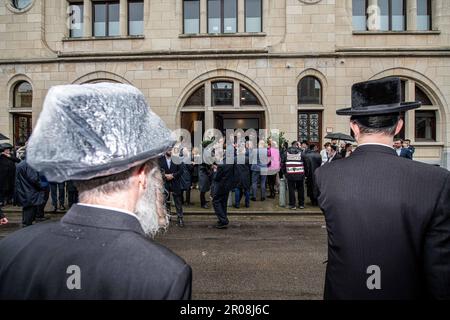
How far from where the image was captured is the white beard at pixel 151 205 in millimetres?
1385

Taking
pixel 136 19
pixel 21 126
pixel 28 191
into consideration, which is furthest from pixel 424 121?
pixel 21 126

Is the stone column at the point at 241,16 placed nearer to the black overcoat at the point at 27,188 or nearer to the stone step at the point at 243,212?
the stone step at the point at 243,212

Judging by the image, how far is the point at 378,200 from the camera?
1893mm

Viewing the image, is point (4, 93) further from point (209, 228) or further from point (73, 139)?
point (73, 139)

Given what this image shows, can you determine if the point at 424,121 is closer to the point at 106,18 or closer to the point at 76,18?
the point at 106,18

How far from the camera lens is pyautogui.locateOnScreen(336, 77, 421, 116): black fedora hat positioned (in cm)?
207

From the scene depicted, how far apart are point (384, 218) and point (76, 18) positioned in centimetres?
1760

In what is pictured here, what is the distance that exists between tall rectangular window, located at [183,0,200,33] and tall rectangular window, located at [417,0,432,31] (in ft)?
34.7

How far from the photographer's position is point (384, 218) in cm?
187

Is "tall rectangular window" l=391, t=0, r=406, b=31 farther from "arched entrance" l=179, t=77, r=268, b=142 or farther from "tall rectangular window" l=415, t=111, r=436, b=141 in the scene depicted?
"arched entrance" l=179, t=77, r=268, b=142

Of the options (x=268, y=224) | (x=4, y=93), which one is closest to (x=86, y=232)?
(x=268, y=224)

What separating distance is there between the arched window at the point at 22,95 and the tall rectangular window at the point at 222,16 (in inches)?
376

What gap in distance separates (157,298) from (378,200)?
148cm

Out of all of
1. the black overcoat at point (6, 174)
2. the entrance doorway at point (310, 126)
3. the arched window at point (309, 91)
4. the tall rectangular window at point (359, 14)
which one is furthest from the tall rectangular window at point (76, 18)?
the tall rectangular window at point (359, 14)
